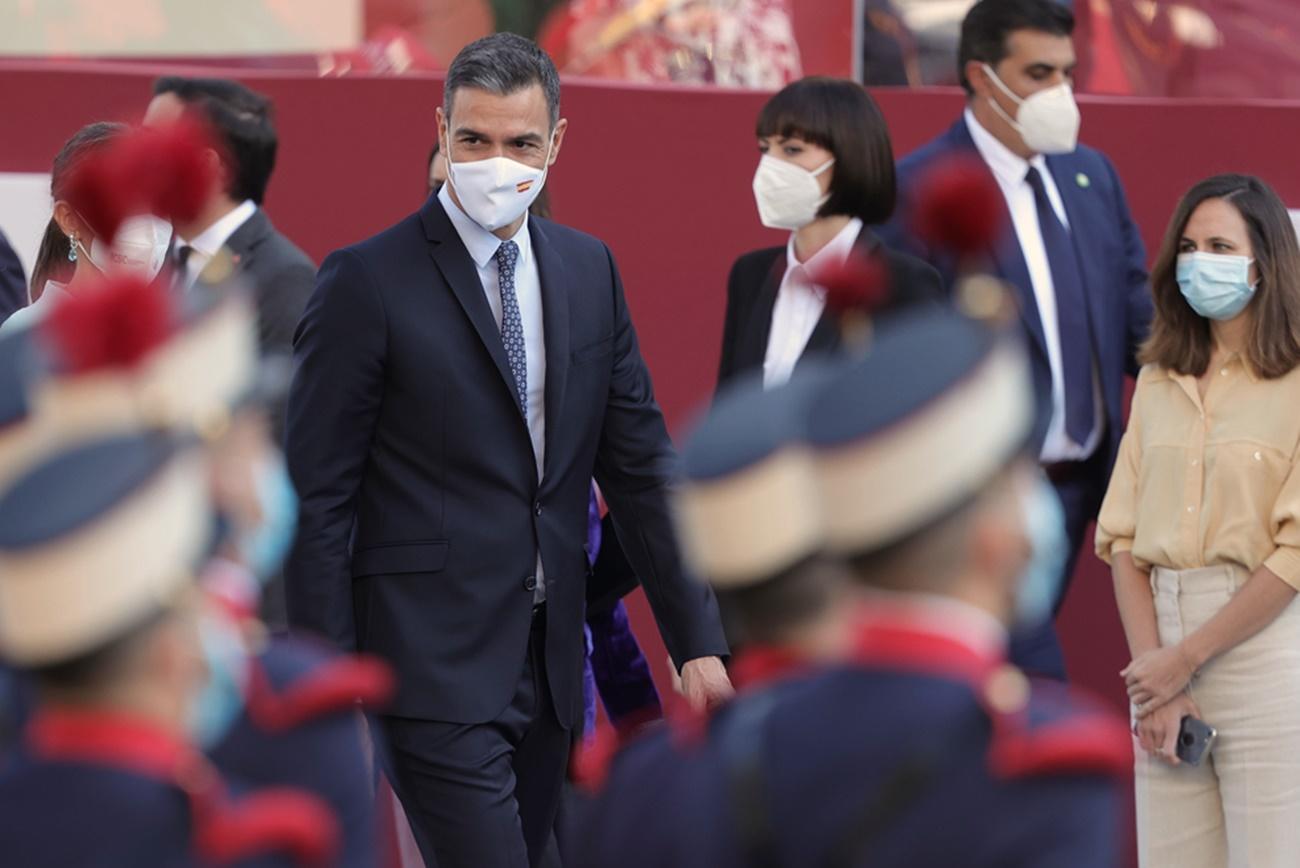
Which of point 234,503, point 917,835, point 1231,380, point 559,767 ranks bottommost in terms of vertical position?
point 559,767

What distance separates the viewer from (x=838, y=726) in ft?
6.87

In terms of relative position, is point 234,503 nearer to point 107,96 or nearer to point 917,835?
point 917,835

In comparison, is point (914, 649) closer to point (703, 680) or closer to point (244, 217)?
point (703, 680)

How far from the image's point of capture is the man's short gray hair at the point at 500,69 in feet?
14.3

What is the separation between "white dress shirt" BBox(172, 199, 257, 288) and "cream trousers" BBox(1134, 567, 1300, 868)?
227 centimetres

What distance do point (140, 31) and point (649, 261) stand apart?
153cm

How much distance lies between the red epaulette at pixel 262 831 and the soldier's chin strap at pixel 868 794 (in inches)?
15.4

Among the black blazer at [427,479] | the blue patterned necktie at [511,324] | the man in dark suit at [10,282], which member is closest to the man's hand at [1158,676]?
the black blazer at [427,479]

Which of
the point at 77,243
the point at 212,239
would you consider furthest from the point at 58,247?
the point at 212,239

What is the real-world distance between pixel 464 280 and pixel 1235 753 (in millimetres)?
2023

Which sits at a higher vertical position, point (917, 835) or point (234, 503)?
point (234, 503)

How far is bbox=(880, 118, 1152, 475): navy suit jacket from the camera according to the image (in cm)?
548

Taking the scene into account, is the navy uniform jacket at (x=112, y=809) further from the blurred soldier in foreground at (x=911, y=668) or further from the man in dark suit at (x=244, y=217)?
the man in dark suit at (x=244, y=217)

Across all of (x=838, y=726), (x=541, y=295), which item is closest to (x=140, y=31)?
(x=541, y=295)
